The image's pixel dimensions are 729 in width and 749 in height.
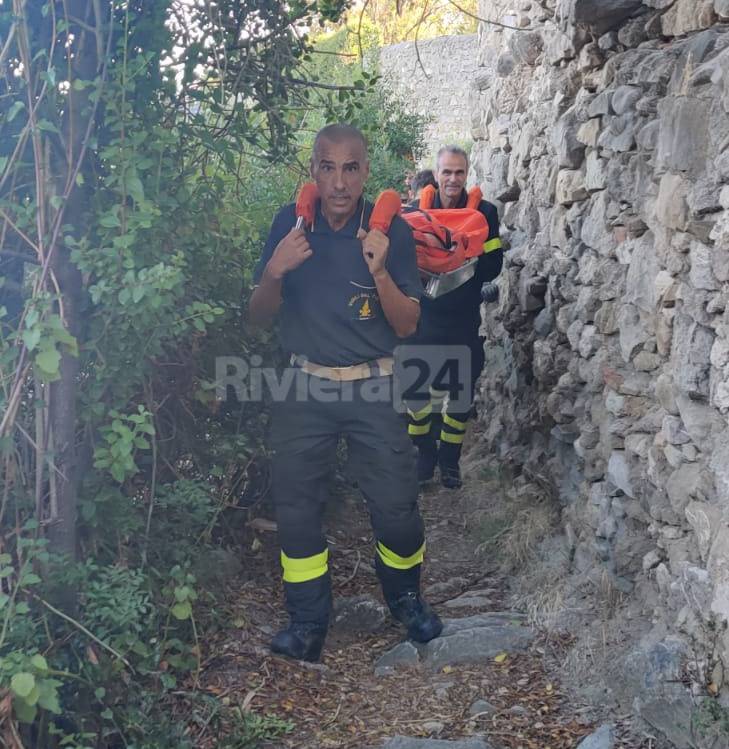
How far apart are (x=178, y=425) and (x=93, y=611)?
3.70 feet

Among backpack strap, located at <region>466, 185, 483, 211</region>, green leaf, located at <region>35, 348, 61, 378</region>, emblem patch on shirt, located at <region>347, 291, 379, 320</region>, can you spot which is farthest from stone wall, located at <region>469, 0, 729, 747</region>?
green leaf, located at <region>35, 348, 61, 378</region>

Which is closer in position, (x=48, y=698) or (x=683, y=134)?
A: (x=48, y=698)

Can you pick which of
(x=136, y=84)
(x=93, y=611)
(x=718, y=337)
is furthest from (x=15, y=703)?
(x=718, y=337)

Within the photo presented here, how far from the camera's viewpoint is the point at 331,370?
3.70m

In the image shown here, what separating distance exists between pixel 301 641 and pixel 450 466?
265 cm

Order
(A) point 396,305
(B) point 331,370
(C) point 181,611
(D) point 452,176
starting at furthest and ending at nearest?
(D) point 452,176 → (B) point 331,370 → (A) point 396,305 → (C) point 181,611

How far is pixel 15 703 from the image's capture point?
241 centimetres

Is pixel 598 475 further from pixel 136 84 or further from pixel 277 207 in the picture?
pixel 136 84

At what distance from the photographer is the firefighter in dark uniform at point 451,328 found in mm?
5730

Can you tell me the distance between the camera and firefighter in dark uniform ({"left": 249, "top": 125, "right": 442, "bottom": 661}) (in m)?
3.67

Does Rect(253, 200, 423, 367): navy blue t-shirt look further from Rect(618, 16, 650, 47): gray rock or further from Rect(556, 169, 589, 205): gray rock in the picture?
Rect(618, 16, 650, 47): gray rock

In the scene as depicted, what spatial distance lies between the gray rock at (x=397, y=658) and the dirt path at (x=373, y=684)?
3cm

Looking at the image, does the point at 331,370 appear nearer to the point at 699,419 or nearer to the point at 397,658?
the point at 397,658

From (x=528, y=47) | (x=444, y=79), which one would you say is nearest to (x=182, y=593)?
(x=528, y=47)
